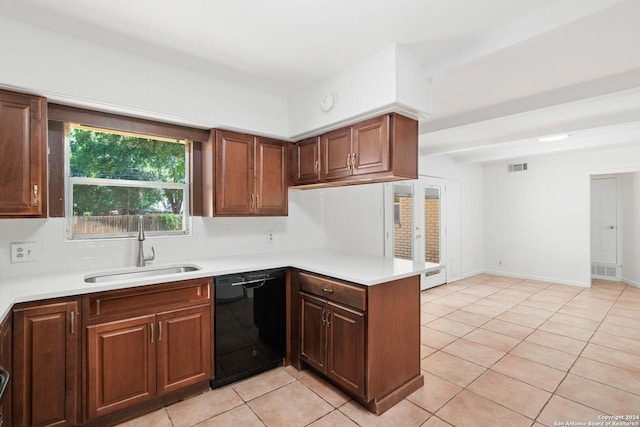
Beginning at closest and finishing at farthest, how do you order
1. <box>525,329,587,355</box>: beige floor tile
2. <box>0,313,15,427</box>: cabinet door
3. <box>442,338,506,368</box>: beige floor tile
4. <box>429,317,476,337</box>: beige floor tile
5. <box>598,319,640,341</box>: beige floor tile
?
<box>0,313,15,427</box>: cabinet door < <box>442,338,506,368</box>: beige floor tile < <box>525,329,587,355</box>: beige floor tile < <box>598,319,640,341</box>: beige floor tile < <box>429,317,476,337</box>: beige floor tile

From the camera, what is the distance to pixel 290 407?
2.22 m

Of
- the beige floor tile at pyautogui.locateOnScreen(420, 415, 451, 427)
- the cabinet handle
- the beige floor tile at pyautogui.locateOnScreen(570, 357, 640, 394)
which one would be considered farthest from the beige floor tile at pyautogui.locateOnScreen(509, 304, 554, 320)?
the cabinet handle

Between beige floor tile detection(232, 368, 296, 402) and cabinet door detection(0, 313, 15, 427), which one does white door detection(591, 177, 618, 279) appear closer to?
beige floor tile detection(232, 368, 296, 402)

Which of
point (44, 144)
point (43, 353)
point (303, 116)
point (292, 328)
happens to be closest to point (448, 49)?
point (303, 116)

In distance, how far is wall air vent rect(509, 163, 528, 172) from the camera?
241 inches

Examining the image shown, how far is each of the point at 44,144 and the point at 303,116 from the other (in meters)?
1.92

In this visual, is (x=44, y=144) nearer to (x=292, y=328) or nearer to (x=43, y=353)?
(x=43, y=353)

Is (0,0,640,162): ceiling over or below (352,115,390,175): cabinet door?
over

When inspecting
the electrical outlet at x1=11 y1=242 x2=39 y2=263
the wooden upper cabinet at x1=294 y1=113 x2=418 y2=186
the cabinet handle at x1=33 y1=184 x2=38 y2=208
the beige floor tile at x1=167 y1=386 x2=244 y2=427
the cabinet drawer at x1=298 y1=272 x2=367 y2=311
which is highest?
the wooden upper cabinet at x1=294 y1=113 x2=418 y2=186

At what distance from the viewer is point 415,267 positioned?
7.91ft

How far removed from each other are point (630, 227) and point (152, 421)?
7549 mm

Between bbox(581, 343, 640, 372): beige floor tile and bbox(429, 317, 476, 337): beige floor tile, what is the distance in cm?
104

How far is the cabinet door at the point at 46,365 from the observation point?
1705mm

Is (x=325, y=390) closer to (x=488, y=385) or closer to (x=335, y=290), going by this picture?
(x=335, y=290)
